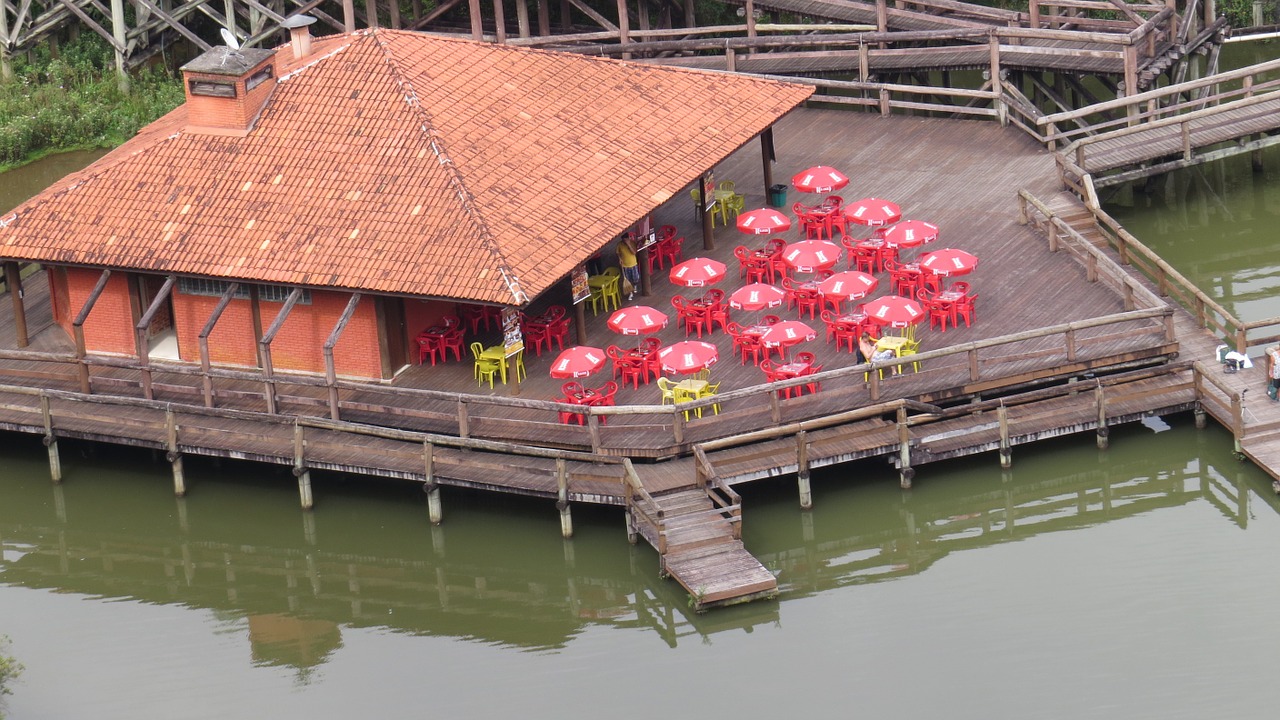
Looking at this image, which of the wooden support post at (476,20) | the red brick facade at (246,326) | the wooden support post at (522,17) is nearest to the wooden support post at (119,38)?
the wooden support post at (476,20)

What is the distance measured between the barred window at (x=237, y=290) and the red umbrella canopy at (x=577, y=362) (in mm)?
4628

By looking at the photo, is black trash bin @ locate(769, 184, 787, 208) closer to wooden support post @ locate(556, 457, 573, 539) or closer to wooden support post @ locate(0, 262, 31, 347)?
wooden support post @ locate(556, 457, 573, 539)

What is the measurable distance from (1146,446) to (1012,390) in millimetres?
2353

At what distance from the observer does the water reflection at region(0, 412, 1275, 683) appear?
1412 inches

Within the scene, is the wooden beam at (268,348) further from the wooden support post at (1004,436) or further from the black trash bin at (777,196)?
the wooden support post at (1004,436)

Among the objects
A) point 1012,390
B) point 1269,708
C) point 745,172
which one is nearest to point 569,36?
point 745,172

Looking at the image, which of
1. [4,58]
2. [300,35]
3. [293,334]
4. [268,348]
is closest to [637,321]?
[293,334]

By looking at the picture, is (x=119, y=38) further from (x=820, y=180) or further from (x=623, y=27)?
(x=820, y=180)

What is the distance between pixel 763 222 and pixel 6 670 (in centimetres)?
1684

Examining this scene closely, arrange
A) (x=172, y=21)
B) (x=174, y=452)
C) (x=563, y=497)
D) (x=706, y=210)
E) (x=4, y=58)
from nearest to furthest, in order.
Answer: (x=563, y=497) < (x=174, y=452) < (x=706, y=210) < (x=172, y=21) < (x=4, y=58)

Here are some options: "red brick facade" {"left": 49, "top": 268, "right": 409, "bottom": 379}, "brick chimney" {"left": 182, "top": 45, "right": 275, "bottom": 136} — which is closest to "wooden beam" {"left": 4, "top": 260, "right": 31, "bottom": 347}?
"red brick facade" {"left": 49, "top": 268, "right": 409, "bottom": 379}

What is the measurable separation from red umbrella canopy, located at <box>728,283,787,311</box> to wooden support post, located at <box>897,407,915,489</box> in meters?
3.73

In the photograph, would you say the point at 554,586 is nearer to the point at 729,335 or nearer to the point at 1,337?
the point at 729,335

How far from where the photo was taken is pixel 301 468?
38000 mm
